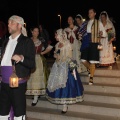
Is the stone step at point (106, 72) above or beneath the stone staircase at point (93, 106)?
above

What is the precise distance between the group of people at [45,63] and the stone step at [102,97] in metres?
0.48

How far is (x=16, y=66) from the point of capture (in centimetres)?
399

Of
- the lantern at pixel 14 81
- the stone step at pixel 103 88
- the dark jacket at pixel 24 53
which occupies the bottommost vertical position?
the stone step at pixel 103 88

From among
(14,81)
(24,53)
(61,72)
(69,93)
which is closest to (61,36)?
(61,72)

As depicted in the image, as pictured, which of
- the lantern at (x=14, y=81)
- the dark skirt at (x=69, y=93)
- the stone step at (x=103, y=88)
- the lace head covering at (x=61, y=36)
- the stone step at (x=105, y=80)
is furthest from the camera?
the stone step at (x=105, y=80)

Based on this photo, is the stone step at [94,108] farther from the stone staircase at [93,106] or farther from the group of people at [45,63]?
the group of people at [45,63]

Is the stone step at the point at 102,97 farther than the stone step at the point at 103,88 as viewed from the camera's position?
No

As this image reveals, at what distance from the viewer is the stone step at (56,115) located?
5.60 m

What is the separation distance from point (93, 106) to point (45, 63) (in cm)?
133

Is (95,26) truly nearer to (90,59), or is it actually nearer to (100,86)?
(90,59)

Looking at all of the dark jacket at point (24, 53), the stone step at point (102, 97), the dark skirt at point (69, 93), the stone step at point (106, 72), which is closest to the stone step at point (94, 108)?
the stone step at point (102, 97)

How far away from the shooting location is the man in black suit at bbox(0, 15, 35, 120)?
402 cm

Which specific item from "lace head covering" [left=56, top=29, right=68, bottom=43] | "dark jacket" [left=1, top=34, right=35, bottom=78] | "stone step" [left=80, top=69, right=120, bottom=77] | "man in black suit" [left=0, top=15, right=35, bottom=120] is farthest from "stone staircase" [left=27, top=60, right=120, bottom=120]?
"dark jacket" [left=1, top=34, right=35, bottom=78]

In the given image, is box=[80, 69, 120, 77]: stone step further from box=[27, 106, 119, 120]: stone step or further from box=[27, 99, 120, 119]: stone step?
box=[27, 106, 119, 120]: stone step
